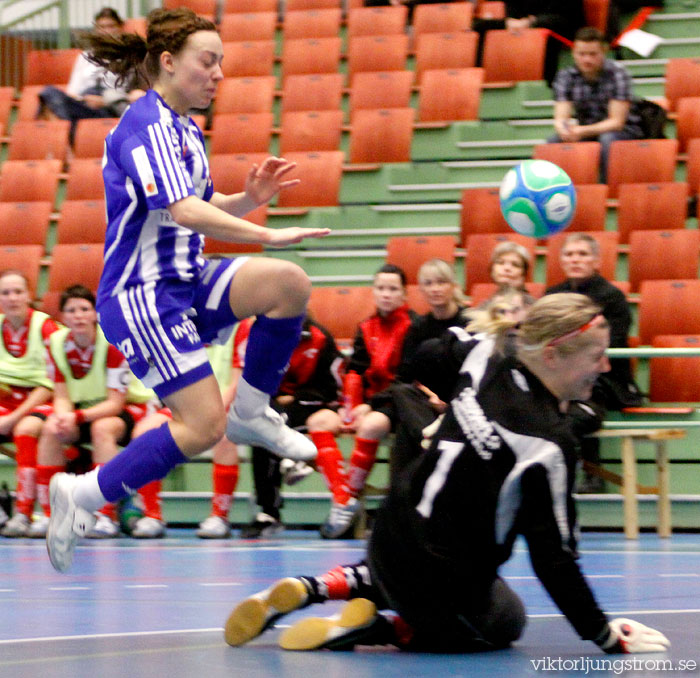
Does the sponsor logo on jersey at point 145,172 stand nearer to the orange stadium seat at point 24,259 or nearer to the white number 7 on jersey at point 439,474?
the white number 7 on jersey at point 439,474

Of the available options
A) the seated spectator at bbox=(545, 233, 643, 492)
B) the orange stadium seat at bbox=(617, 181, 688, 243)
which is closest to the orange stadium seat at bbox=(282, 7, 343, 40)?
the orange stadium seat at bbox=(617, 181, 688, 243)

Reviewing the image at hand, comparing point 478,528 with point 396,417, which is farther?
point 396,417

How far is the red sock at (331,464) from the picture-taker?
6262 mm

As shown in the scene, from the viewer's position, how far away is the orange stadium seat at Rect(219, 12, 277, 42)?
1002 cm

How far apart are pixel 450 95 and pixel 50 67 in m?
3.77

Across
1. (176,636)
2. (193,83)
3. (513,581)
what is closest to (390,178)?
(513,581)

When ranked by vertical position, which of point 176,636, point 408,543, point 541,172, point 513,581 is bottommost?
point 513,581

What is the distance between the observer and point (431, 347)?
15.6 feet

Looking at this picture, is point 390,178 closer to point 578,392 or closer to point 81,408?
point 81,408

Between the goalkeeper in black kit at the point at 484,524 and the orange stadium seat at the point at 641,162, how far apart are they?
15.2 ft

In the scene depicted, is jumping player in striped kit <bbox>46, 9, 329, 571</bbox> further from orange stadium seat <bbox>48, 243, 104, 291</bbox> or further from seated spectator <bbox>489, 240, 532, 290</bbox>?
orange stadium seat <bbox>48, 243, 104, 291</bbox>

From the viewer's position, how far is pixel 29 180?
28.9ft

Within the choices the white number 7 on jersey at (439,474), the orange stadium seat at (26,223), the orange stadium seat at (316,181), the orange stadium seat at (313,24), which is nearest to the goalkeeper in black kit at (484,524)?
the white number 7 on jersey at (439,474)

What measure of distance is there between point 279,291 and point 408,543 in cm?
93
